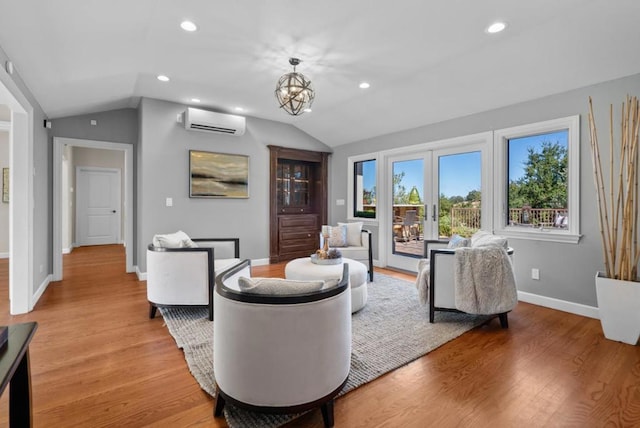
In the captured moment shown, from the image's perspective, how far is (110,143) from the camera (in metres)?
4.85

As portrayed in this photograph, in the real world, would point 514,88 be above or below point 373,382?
above

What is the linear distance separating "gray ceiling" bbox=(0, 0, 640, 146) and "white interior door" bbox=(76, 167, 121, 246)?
413cm

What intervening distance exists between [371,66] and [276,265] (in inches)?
143

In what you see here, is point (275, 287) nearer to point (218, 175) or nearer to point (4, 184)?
point (218, 175)

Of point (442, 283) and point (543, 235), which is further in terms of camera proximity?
point (543, 235)

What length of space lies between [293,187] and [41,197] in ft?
12.6

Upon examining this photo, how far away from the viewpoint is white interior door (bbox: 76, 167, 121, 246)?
7758 millimetres

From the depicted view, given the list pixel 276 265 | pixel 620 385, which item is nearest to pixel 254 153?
pixel 276 265

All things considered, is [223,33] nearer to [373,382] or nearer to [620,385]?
[373,382]

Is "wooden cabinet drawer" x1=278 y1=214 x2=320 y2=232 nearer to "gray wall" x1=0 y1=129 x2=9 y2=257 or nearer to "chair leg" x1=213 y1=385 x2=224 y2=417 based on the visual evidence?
"chair leg" x1=213 y1=385 x2=224 y2=417

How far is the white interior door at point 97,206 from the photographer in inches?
305

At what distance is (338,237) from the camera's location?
4.84 meters

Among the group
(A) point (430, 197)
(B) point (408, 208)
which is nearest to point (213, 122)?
(B) point (408, 208)

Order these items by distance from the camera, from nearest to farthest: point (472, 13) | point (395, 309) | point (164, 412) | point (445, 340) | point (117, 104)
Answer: point (164, 412) < point (472, 13) < point (445, 340) < point (395, 309) < point (117, 104)
